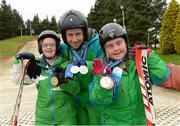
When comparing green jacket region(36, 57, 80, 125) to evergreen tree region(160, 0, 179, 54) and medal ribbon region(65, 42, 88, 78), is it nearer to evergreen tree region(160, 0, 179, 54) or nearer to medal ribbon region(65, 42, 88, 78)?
medal ribbon region(65, 42, 88, 78)

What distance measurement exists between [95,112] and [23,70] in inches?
33.2

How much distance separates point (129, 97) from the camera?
312 cm

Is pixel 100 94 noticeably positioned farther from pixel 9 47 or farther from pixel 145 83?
pixel 9 47

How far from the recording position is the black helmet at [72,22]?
3.58m

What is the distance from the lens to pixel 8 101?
12000mm

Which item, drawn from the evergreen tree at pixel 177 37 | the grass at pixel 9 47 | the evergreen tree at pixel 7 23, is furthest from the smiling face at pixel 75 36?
the evergreen tree at pixel 7 23

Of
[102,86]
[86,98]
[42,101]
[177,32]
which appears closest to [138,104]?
[102,86]

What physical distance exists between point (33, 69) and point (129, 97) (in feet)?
3.95

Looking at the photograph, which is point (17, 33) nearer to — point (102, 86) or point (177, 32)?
point (177, 32)

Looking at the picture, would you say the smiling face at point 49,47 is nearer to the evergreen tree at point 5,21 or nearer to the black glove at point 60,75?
the black glove at point 60,75

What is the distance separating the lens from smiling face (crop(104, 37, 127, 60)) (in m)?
3.13

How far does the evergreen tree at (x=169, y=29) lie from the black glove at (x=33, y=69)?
1795 cm

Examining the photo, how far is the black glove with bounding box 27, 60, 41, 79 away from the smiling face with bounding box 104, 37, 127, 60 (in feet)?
3.21

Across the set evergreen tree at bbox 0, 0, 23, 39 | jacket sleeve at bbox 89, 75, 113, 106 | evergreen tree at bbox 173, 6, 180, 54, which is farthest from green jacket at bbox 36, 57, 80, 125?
evergreen tree at bbox 0, 0, 23, 39
